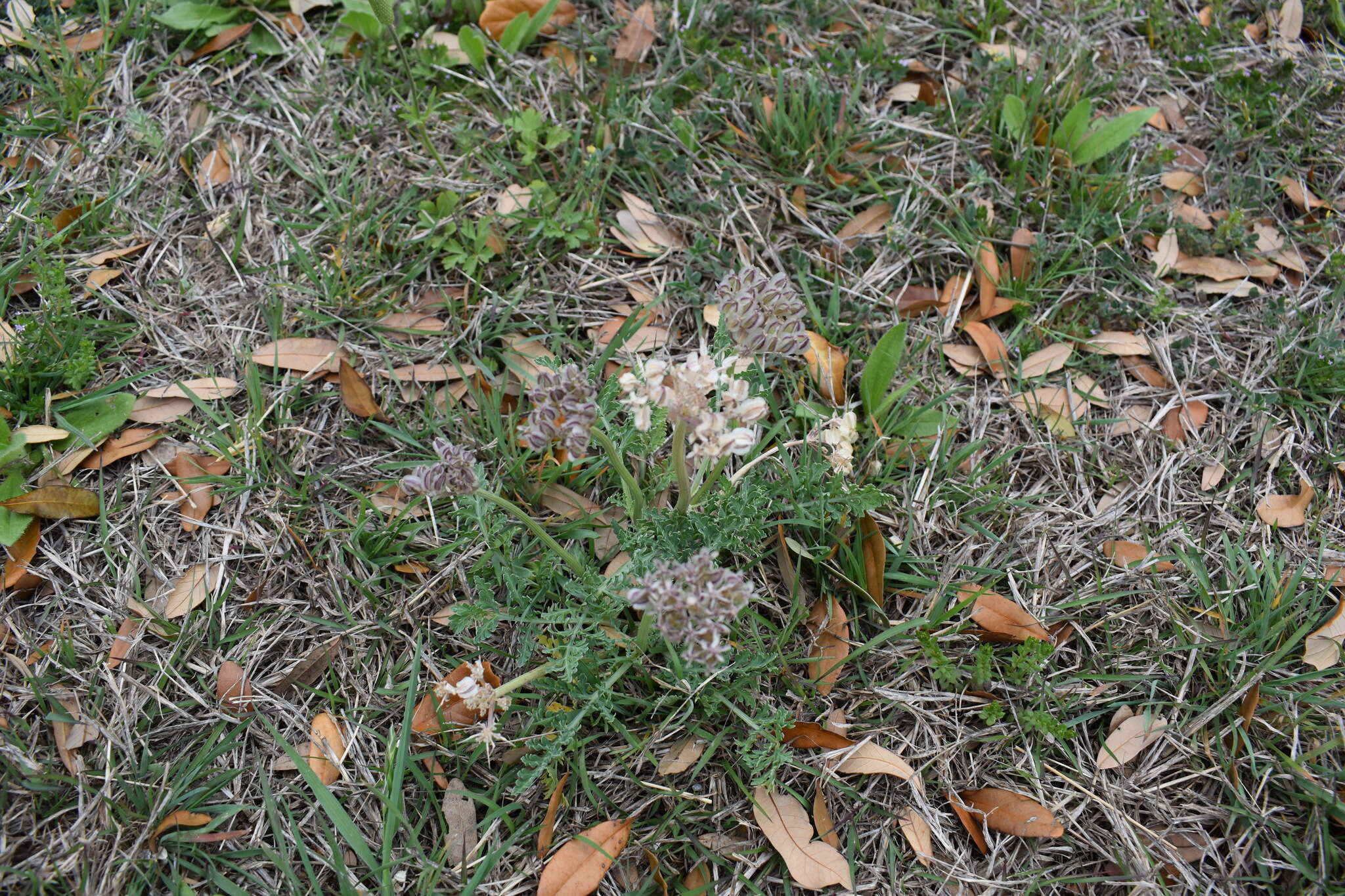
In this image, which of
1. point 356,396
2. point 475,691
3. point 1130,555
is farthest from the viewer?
point 356,396

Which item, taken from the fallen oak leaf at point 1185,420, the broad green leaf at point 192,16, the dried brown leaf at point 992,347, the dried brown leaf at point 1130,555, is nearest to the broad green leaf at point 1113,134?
the dried brown leaf at point 992,347

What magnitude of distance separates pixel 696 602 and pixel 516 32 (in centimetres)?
245

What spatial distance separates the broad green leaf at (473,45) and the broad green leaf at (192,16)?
0.88 meters

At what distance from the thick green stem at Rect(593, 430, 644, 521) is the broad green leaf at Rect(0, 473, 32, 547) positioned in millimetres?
1584

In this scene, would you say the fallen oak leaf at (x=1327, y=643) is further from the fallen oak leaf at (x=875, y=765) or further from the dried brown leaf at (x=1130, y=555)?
the fallen oak leaf at (x=875, y=765)

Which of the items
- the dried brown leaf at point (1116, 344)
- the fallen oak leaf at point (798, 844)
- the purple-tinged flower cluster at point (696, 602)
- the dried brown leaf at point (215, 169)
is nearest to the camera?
the purple-tinged flower cluster at point (696, 602)

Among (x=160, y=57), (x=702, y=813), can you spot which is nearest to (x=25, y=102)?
(x=160, y=57)

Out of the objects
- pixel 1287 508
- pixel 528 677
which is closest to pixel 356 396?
pixel 528 677

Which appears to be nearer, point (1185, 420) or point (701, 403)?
point (701, 403)

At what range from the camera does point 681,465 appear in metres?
1.96

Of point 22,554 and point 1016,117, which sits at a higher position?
point 1016,117

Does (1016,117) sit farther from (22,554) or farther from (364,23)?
(22,554)

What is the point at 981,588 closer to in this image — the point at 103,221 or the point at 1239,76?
the point at 1239,76

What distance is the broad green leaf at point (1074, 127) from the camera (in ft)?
9.91
